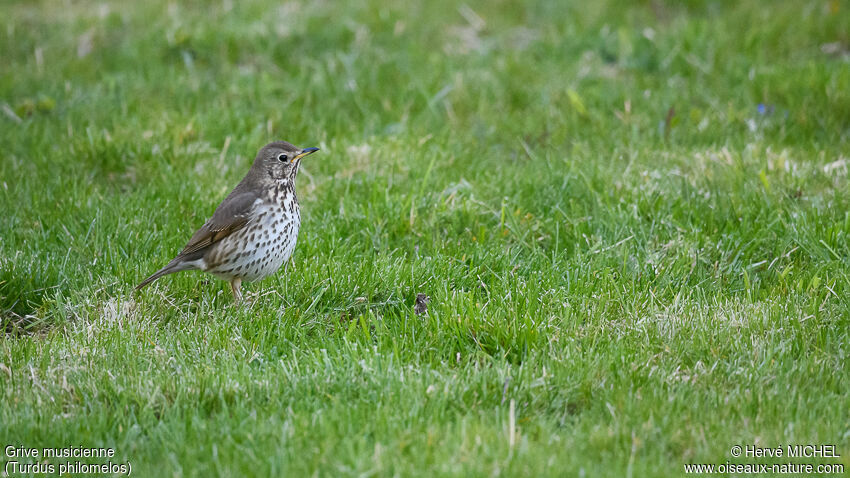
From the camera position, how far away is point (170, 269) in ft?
16.6

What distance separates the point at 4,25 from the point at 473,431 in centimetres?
779

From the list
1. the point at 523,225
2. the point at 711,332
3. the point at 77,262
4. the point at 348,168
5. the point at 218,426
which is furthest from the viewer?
the point at 348,168

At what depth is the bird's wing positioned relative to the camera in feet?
16.9

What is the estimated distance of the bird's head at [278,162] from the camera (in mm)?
5414

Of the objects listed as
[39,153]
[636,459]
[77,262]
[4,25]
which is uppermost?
[4,25]

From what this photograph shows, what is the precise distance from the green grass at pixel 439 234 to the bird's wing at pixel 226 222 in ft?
1.07

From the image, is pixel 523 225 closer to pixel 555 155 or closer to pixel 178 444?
pixel 555 155

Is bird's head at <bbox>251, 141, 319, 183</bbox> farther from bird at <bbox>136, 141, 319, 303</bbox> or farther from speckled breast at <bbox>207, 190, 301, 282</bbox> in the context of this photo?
speckled breast at <bbox>207, 190, 301, 282</bbox>

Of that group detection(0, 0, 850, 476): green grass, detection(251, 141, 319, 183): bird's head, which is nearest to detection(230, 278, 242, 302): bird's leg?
detection(0, 0, 850, 476): green grass

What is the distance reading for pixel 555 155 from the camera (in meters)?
6.86

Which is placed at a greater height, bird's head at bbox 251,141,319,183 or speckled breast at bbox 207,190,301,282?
bird's head at bbox 251,141,319,183

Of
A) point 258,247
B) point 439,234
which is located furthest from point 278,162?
point 439,234

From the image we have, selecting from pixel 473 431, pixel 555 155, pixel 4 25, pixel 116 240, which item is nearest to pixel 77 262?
pixel 116 240

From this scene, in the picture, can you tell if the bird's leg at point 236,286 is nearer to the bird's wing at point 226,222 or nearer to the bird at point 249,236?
the bird at point 249,236
